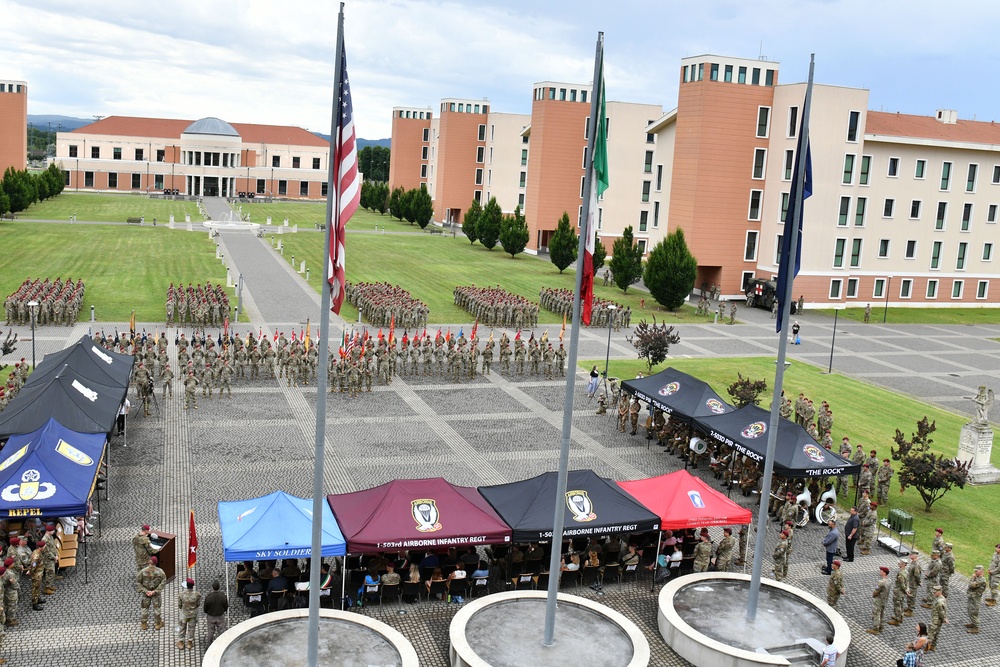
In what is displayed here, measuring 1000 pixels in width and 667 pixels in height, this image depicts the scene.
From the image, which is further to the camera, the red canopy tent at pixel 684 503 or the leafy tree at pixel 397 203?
the leafy tree at pixel 397 203

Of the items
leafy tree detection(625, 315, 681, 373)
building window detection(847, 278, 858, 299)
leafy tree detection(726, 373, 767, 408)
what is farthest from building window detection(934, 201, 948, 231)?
leafy tree detection(726, 373, 767, 408)

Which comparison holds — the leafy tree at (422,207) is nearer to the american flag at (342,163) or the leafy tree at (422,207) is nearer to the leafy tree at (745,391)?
the leafy tree at (745,391)

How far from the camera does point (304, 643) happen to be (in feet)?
43.7

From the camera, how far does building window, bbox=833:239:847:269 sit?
5506 centimetres

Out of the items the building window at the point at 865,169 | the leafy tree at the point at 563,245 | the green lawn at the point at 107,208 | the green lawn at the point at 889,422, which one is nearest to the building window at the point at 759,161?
the building window at the point at 865,169

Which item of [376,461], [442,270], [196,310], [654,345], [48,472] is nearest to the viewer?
[48,472]

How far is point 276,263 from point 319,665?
50709mm

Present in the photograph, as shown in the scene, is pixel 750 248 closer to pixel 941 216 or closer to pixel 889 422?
pixel 941 216

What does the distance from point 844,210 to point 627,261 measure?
44.7ft

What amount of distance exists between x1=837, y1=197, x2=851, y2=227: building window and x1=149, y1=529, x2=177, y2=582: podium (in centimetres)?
4805

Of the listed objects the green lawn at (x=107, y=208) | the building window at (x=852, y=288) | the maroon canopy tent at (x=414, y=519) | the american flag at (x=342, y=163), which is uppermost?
the american flag at (x=342, y=163)

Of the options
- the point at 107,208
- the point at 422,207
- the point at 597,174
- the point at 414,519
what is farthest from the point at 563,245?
the point at 107,208

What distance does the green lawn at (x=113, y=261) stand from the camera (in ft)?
142

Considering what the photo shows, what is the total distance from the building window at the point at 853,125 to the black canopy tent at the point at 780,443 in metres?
35.6
